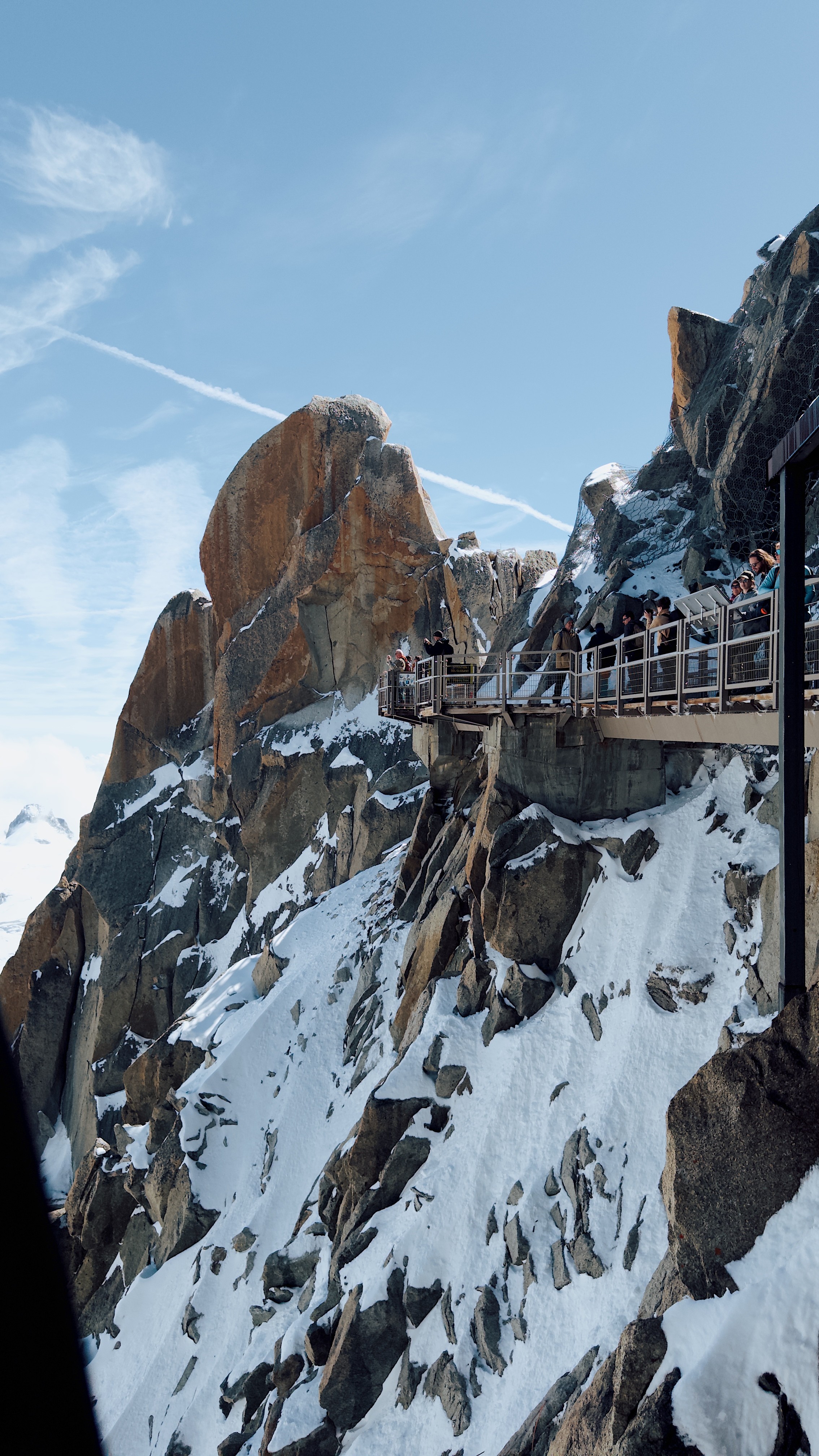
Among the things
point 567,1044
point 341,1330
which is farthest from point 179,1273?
point 567,1044

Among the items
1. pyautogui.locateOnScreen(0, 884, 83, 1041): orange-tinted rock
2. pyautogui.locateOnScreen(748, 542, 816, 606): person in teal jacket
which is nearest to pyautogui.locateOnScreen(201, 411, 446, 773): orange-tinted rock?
pyautogui.locateOnScreen(0, 884, 83, 1041): orange-tinted rock

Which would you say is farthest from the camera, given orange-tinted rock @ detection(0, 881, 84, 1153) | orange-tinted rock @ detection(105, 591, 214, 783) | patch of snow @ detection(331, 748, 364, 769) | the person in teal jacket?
orange-tinted rock @ detection(105, 591, 214, 783)

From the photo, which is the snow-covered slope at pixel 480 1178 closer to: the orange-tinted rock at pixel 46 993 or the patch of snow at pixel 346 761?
the patch of snow at pixel 346 761

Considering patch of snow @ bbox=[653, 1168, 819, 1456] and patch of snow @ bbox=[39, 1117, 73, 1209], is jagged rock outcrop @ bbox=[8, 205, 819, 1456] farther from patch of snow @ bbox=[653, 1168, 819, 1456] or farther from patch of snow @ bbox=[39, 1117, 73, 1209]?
patch of snow @ bbox=[39, 1117, 73, 1209]

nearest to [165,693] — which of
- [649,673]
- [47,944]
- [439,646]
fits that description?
[47,944]

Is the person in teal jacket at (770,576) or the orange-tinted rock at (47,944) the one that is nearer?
the person in teal jacket at (770,576)

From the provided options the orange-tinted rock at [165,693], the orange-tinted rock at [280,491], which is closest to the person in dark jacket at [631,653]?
the orange-tinted rock at [280,491]
